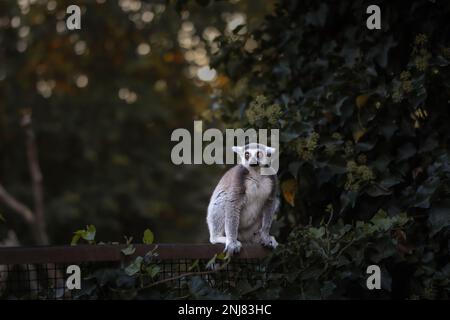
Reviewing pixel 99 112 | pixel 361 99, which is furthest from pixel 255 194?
pixel 99 112

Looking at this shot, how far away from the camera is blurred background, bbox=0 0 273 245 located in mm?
14492

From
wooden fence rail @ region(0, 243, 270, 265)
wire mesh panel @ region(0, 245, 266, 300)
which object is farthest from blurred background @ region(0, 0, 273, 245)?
wooden fence rail @ region(0, 243, 270, 265)

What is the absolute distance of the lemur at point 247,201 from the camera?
471cm

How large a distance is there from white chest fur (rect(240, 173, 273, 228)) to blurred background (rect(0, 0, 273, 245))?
30.1ft

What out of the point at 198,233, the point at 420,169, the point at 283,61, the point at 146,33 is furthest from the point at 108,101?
the point at 420,169

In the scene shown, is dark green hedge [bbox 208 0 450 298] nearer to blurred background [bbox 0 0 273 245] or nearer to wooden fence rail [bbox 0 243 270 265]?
wooden fence rail [bbox 0 243 270 265]

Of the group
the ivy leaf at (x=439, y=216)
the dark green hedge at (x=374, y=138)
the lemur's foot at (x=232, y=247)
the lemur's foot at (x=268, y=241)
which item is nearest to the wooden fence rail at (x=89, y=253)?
the lemur's foot at (x=232, y=247)

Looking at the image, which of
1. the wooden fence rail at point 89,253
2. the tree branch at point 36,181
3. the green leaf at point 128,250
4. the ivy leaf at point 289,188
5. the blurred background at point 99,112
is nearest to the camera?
the wooden fence rail at point 89,253

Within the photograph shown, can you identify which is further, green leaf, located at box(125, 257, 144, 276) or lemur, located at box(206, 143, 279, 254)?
lemur, located at box(206, 143, 279, 254)

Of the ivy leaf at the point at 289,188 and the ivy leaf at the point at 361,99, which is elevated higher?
the ivy leaf at the point at 361,99

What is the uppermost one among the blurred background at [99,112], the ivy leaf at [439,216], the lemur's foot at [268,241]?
the blurred background at [99,112]

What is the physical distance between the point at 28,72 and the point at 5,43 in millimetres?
793

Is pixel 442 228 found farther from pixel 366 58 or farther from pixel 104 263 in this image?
pixel 104 263

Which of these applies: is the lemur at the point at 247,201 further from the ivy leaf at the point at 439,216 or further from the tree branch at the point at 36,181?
the tree branch at the point at 36,181
